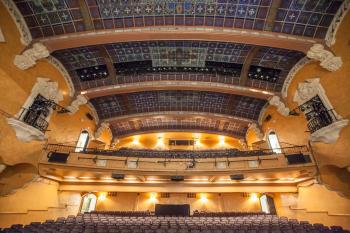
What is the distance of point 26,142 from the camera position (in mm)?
9477

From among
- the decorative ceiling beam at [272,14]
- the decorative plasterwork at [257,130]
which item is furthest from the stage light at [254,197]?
the decorative ceiling beam at [272,14]

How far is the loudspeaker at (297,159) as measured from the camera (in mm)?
10291

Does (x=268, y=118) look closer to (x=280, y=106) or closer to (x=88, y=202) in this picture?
(x=280, y=106)

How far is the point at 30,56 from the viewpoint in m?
9.15

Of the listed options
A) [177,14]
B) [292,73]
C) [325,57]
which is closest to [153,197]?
[177,14]

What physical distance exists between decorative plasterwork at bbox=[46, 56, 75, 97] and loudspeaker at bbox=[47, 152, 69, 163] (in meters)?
4.26

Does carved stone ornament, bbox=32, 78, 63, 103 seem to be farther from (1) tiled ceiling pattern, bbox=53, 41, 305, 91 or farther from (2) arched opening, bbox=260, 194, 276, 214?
(2) arched opening, bbox=260, 194, 276, 214

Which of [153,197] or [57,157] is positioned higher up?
[57,157]

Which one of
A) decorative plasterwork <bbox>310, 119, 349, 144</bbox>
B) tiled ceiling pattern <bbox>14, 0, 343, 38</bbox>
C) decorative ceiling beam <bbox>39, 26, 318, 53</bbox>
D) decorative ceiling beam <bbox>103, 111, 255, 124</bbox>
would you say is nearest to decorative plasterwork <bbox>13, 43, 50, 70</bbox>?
decorative ceiling beam <bbox>39, 26, 318, 53</bbox>

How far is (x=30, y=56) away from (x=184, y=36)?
8.35 meters

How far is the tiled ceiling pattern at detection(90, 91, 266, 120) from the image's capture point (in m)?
15.9

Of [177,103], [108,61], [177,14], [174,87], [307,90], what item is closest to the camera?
[177,14]

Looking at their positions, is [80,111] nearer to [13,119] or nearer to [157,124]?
[13,119]

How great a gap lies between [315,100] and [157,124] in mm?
14798
